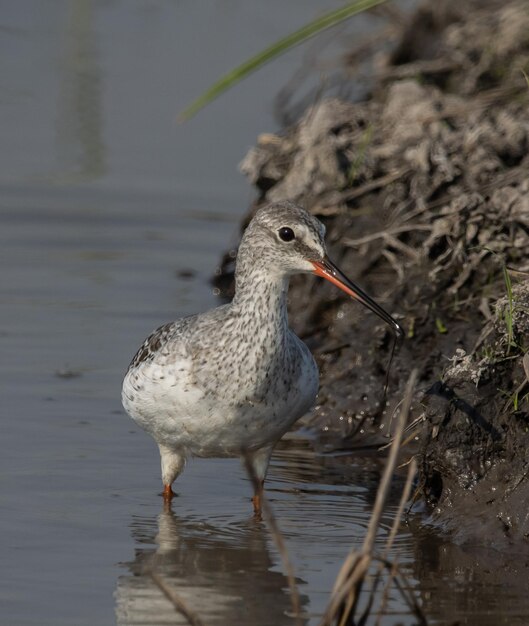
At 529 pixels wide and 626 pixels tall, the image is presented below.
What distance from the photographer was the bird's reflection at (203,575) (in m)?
5.64

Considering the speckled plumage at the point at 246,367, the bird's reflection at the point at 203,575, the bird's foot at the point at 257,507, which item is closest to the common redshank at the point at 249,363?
the speckled plumage at the point at 246,367

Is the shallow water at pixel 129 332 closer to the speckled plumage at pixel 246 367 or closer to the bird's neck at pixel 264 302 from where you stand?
the speckled plumage at pixel 246 367

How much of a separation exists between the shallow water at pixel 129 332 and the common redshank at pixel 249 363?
1.82 ft

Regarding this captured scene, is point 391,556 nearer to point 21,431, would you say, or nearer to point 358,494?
point 358,494

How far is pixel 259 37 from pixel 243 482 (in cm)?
877

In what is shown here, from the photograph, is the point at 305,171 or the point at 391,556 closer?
the point at 391,556

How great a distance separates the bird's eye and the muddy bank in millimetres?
1047

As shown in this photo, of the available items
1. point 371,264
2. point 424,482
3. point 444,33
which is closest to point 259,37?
point 444,33

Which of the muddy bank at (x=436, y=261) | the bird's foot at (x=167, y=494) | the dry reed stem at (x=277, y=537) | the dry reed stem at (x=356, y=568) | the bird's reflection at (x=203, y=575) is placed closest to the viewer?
the dry reed stem at (x=277, y=537)

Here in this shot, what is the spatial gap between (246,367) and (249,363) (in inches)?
1.0

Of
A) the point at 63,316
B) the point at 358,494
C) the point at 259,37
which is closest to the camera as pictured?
the point at 358,494

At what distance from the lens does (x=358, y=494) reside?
7277mm

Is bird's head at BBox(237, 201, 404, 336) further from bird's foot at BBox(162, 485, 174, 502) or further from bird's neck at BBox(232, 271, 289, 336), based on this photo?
bird's foot at BBox(162, 485, 174, 502)

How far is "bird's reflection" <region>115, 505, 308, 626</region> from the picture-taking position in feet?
18.5
